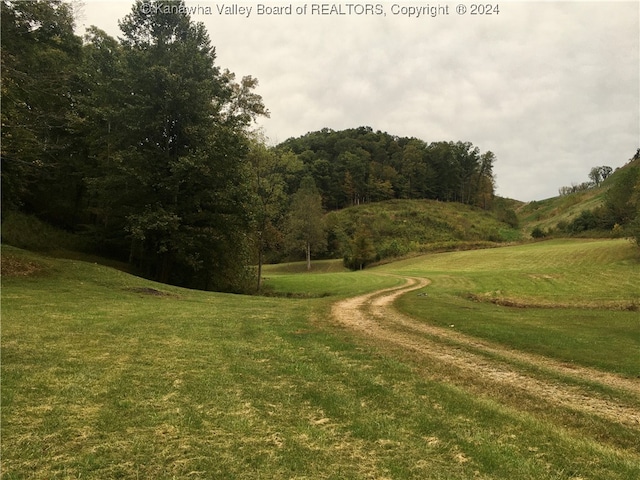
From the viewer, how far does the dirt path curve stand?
23.6 ft

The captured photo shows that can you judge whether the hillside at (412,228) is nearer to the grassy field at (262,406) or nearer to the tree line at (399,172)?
the tree line at (399,172)

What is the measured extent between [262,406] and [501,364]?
6.64 m

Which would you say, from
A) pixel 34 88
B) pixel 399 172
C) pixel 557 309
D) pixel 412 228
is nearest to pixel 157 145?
pixel 34 88

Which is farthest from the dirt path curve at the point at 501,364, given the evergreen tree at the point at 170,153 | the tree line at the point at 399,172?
the tree line at the point at 399,172

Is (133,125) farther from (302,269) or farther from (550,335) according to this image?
(302,269)

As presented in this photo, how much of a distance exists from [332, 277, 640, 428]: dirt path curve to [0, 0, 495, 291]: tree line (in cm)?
1605

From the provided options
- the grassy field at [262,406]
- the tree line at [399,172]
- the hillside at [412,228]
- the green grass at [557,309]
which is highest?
the tree line at [399,172]

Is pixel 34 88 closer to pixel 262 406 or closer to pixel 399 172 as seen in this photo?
pixel 262 406

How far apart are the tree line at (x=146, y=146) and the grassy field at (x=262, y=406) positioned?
13995mm

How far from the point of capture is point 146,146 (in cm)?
2916

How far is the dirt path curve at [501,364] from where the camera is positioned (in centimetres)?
721

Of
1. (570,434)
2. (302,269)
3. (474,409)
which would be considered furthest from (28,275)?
(302,269)

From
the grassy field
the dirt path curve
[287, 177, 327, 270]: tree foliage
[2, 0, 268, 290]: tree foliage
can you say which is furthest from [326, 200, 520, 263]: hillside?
the grassy field

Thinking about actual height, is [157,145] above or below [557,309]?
above
